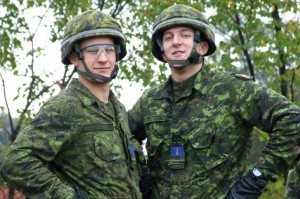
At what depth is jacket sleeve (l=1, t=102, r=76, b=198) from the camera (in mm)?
5348

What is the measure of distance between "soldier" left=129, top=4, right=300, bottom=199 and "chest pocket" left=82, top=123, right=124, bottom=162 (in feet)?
1.79

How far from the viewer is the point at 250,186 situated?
5.93m

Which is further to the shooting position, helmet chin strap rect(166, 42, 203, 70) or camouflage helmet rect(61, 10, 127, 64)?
helmet chin strap rect(166, 42, 203, 70)

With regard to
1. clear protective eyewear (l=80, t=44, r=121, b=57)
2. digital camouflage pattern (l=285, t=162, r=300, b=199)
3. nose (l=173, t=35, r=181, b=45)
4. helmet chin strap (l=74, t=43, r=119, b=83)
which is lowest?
digital camouflage pattern (l=285, t=162, r=300, b=199)

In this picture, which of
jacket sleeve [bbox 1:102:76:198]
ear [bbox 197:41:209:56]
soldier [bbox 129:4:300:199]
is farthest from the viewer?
ear [bbox 197:41:209:56]

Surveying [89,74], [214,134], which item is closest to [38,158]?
[89,74]

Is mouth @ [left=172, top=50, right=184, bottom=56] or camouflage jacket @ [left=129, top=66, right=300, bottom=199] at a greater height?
mouth @ [left=172, top=50, right=184, bottom=56]

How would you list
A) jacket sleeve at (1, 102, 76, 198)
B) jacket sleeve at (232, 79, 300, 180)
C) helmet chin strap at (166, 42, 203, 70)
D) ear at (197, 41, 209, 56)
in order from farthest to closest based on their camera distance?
ear at (197, 41, 209, 56)
helmet chin strap at (166, 42, 203, 70)
jacket sleeve at (232, 79, 300, 180)
jacket sleeve at (1, 102, 76, 198)

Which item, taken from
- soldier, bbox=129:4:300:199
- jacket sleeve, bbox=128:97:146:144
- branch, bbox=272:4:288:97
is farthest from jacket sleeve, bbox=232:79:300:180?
branch, bbox=272:4:288:97

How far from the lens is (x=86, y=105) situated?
580 centimetres

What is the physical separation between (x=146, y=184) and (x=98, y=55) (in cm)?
115

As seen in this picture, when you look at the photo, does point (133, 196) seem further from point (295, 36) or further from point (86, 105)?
point (295, 36)

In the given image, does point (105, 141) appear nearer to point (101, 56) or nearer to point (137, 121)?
point (101, 56)

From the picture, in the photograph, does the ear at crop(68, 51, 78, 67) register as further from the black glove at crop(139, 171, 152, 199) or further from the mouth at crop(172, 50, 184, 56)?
the black glove at crop(139, 171, 152, 199)
